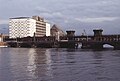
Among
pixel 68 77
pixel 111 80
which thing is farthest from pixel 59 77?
pixel 111 80

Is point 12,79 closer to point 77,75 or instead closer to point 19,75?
point 19,75

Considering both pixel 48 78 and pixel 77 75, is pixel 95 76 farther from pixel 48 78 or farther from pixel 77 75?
pixel 48 78

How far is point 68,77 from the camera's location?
49156mm

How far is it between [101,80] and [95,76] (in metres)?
4.05

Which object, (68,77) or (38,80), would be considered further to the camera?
(68,77)

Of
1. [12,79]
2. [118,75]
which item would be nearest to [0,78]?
[12,79]

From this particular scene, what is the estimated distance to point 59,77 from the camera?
4938 centimetres

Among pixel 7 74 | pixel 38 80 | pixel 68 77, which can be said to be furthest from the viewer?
pixel 7 74

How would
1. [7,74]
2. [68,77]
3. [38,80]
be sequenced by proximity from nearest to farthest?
[38,80], [68,77], [7,74]

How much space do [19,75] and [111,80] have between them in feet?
46.5

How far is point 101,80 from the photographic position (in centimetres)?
4638

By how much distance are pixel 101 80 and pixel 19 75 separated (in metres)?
12.9

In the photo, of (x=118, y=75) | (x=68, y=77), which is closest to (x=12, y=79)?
(x=68, y=77)

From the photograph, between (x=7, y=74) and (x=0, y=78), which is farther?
(x=7, y=74)
